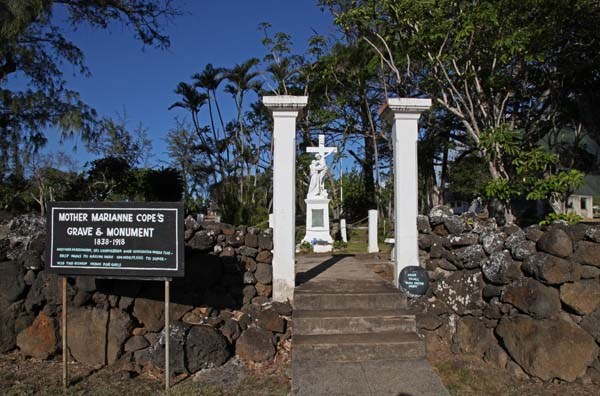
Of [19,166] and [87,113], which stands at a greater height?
[87,113]

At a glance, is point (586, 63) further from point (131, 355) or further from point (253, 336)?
point (131, 355)

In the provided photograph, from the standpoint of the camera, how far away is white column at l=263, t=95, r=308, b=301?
6.04m

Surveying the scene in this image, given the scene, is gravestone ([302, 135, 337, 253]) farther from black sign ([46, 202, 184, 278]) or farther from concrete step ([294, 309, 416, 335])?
black sign ([46, 202, 184, 278])

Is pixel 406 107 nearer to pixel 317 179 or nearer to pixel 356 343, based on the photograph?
pixel 356 343

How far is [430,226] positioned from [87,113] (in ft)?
36.9

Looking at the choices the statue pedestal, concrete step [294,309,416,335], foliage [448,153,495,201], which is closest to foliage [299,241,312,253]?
the statue pedestal

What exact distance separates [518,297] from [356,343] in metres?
2.06

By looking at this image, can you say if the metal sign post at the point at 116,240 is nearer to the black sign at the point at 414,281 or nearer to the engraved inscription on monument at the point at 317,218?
the black sign at the point at 414,281

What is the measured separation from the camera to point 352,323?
514 centimetres

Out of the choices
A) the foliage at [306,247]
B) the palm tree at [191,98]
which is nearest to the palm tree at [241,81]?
the palm tree at [191,98]

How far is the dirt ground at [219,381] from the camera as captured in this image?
446 cm

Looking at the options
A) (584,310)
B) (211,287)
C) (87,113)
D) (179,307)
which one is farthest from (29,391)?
(87,113)

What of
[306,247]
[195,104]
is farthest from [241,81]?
[306,247]

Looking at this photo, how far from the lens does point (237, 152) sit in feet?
103
